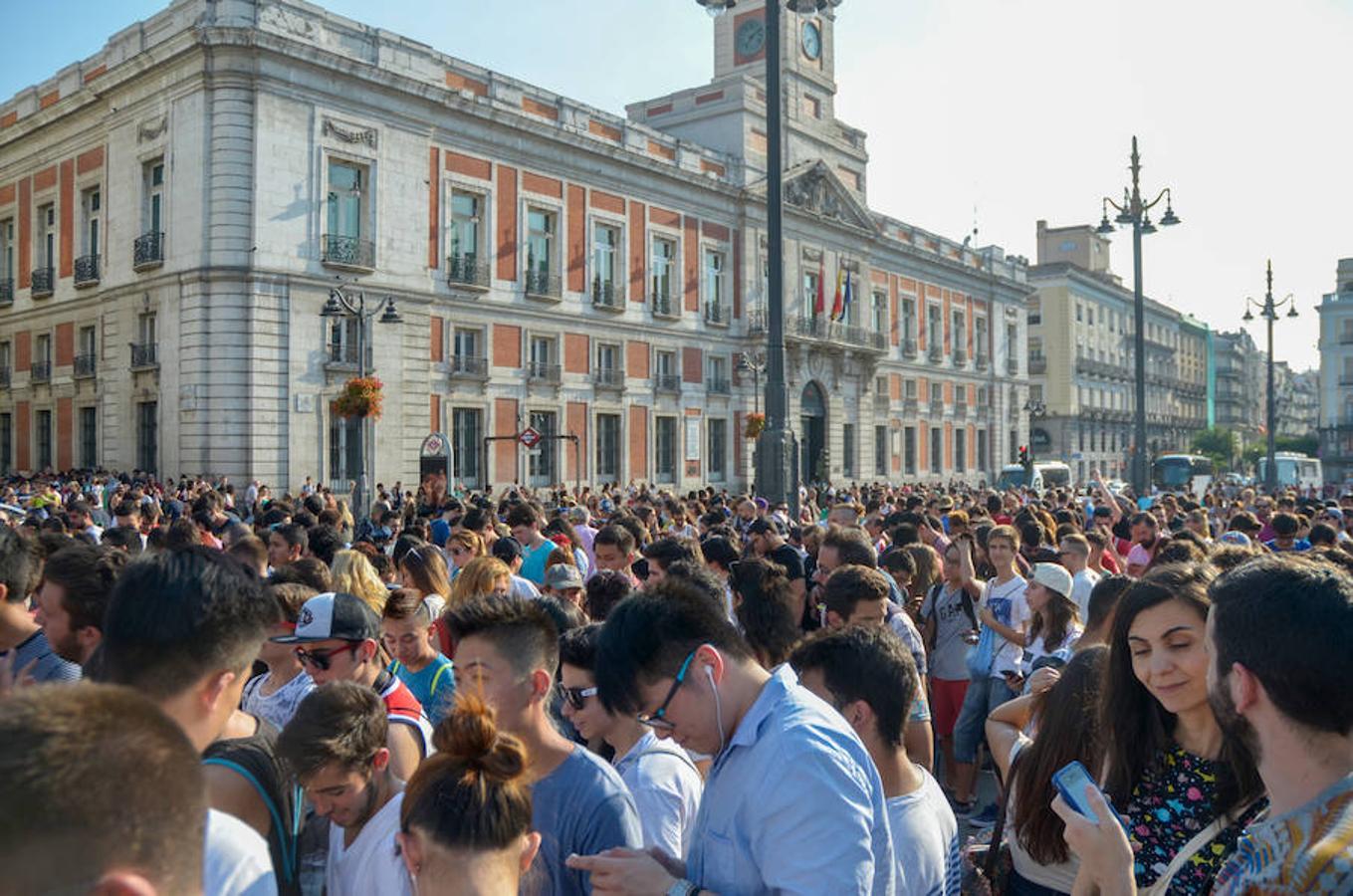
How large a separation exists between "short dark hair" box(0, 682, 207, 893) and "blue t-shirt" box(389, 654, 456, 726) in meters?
2.97

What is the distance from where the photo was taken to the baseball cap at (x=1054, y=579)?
592cm

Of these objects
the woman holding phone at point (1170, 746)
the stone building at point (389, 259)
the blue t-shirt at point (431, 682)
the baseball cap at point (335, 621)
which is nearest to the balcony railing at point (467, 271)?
the stone building at point (389, 259)

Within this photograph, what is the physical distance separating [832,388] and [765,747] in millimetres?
40017

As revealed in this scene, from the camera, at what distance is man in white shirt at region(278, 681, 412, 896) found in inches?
111

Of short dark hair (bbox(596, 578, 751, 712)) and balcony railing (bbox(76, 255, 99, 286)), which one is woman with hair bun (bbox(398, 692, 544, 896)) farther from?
balcony railing (bbox(76, 255, 99, 286))

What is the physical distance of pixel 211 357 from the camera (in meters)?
Answer: 23.4

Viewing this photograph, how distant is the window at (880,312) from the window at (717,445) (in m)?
11.8

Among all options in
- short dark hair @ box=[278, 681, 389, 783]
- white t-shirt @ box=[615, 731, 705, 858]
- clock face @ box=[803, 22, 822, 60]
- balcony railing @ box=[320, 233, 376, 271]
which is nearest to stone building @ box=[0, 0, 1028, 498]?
balcony railing @ box=[320, 233, 376, 271]

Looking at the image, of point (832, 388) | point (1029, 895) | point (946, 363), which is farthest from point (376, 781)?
point (946, 363)

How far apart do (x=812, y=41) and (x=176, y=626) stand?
43.8 metres

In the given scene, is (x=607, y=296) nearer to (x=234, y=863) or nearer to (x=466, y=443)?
(x=466, y=443)

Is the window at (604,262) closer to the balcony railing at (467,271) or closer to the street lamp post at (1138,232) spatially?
the balcony railing at (467,271)

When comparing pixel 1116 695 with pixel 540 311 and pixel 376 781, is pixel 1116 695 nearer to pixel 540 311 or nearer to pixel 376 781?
pixel 376 781

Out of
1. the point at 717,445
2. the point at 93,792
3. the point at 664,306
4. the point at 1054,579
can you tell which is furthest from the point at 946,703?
the point at 717,445
